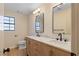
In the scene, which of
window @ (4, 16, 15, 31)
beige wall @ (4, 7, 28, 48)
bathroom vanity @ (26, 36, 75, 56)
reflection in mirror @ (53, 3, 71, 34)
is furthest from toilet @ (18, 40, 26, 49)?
bathroom vanity @ (26, 36, 75, 56)

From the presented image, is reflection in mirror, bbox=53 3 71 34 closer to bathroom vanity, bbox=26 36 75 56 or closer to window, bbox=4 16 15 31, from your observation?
bathroom vanity, bbox=26 36 75 56

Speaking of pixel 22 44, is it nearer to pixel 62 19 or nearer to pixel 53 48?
pixel 62 19

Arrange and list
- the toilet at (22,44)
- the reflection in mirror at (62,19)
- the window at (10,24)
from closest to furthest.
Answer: the reflection in mirror at (62,19)
the toilet at (22,44)
the window at (10,24)

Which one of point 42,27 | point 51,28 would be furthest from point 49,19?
point 42,27

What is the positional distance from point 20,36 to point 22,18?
0.95 m

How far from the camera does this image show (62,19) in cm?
263

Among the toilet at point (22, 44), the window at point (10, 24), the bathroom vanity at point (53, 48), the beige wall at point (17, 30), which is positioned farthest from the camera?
the beige wall at point (17, 30)

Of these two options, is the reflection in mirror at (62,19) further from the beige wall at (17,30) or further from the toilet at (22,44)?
the beige wall at (17,30)

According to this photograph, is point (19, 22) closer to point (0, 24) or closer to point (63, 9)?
point (63, 9)

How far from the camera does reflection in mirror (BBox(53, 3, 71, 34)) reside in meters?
2.34

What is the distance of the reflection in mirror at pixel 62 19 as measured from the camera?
234cm

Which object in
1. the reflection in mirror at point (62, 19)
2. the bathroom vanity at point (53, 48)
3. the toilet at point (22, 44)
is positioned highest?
the reflection in mirror at point (62, 19)

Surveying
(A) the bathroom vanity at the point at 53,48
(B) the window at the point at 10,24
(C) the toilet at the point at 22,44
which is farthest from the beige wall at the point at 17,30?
(A) the bathroom vanity at the point at 53,48

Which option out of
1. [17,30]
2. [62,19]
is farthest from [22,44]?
[62,19]
